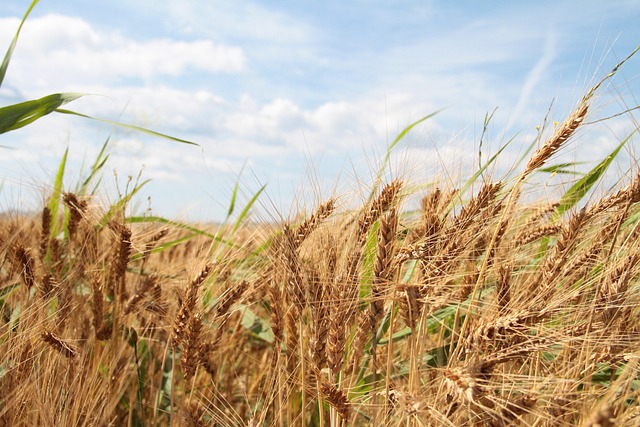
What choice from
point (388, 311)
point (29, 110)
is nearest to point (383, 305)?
point (388, 311)

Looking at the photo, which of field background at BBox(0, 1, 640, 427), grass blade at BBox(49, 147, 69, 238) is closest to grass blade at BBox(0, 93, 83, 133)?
field background at BBox(0, 1, 640, 427)

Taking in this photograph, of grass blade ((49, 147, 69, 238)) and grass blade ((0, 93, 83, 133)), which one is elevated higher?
grass blade ((0, 93, 83, 133))

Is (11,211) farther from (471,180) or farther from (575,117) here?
(575,117)

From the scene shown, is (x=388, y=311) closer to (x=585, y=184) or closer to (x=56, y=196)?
(x=585, y=184)

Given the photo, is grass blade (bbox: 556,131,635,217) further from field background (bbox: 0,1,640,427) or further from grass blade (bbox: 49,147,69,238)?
grass blade (bbox: 49,147,69,238)

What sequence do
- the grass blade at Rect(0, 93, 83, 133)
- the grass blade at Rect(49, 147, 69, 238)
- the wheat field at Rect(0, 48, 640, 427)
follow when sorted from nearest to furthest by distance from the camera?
the wheat field at Rect(0, 48, 640, 427), the grass blade at Rect(0, 93, 83, 133), the grass blade at Rect(49, 147, 69, 238)

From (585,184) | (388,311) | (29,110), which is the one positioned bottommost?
(388,311)

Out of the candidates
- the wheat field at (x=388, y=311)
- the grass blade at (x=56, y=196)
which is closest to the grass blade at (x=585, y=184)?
the wheat field at (x=388, y=311)

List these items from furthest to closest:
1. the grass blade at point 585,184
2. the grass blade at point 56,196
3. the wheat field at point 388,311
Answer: the grass blade at point 56,196
the grass blade at point 585,184
the wheat field at point 388,311

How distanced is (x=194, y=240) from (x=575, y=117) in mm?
2958

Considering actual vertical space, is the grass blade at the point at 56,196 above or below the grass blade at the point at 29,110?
below

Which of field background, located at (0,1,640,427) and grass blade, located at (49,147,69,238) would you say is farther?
grass blade, located at (49,147,69,238)

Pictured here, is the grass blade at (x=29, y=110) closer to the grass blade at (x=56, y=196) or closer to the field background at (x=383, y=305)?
the field background at (x=383, y=305)

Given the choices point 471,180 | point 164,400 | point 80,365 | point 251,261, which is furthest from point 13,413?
point 471,180
